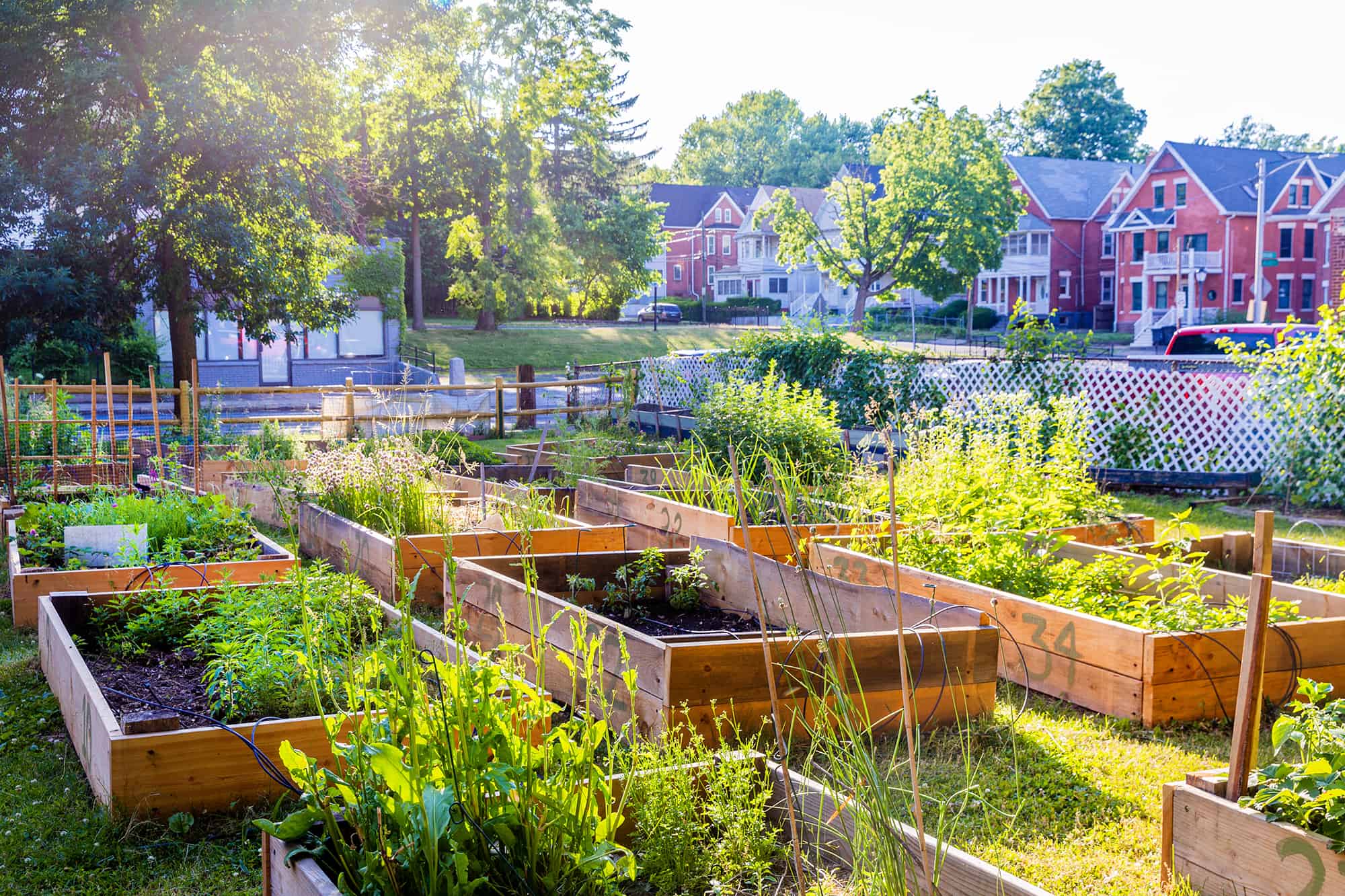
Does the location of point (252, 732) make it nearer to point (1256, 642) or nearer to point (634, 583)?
point (634, 583)

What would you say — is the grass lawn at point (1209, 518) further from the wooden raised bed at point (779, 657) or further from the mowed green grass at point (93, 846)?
the mowed green grass at point (93, 846)

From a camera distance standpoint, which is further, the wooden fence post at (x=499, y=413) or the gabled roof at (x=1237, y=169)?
the gabled roof at (x=1237, y=169)

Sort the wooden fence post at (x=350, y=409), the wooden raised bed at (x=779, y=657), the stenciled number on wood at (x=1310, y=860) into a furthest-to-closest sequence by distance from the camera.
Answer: the wooden fence post at (x=350, y=409), the wooden raised bed at (x=779, y=657), the stenciled number on wood at (x=1310, y=860)

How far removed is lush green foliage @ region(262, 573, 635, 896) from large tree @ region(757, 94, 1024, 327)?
38.2m

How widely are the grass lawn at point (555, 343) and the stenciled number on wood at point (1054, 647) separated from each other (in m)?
31.2

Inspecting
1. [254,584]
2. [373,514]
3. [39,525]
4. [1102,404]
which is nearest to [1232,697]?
[254,584]

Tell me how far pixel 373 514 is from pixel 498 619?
111 inches

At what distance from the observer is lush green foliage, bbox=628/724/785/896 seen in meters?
2.94

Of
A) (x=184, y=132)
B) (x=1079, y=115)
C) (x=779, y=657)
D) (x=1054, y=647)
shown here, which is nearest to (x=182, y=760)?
(x=779, y=657)

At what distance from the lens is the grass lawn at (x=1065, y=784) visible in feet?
10.7

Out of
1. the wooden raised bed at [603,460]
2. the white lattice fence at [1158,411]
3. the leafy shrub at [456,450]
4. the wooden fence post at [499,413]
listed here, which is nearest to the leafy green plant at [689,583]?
the wooden raised bed at [603,460]

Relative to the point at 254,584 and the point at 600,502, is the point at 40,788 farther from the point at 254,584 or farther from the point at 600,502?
the point at 600,502

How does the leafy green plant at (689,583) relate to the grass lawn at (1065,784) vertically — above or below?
above

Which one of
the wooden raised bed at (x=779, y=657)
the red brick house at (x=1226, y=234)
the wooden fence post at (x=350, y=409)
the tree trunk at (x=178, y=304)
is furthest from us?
the red brick house at (x=1226, y=234)
